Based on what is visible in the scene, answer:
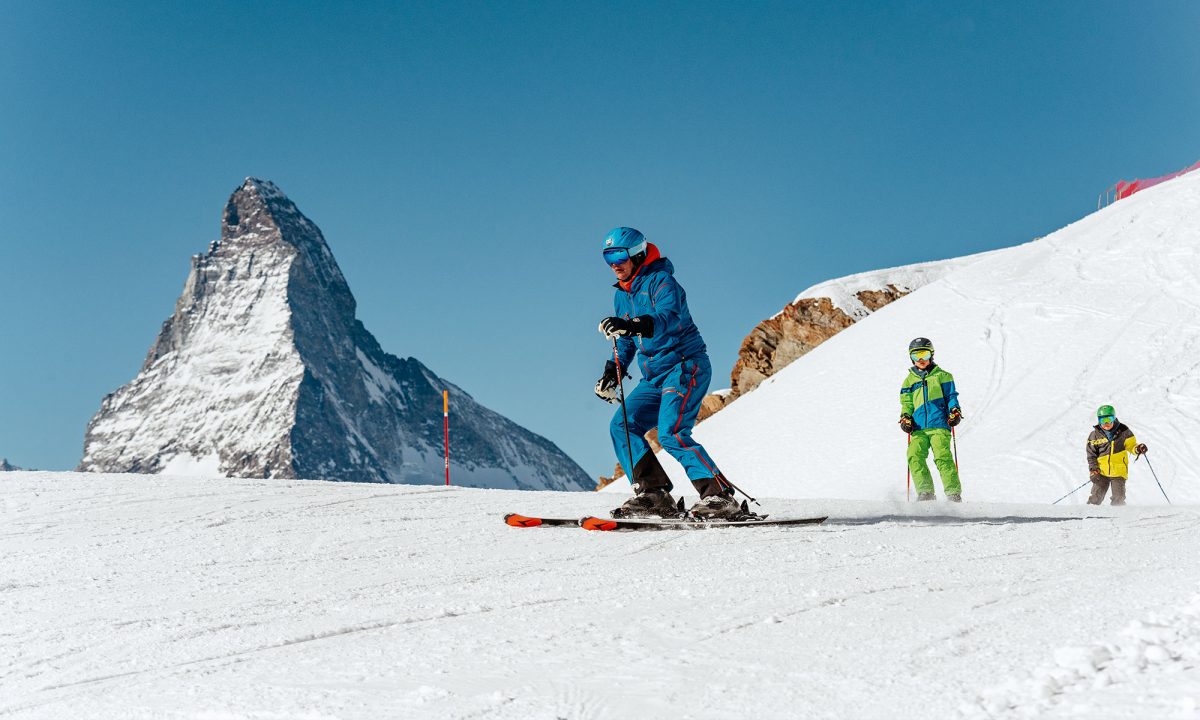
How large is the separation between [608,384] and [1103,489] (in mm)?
7951

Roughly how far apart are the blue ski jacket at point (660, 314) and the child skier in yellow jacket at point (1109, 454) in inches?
293

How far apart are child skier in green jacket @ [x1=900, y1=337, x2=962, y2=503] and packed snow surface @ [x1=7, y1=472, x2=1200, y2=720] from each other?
11.9 feet

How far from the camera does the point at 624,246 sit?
656cm

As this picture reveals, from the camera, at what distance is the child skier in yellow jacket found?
1166 centimetres

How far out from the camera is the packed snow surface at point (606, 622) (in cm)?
249

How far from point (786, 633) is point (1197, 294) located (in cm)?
1862

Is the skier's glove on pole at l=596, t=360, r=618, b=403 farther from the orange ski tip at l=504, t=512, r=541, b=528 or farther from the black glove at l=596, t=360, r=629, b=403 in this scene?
the orange ski tip at l=504, t=512, r=541, b=528

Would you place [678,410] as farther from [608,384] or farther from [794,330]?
[794,330]

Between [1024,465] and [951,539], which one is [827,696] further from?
[1024,465]

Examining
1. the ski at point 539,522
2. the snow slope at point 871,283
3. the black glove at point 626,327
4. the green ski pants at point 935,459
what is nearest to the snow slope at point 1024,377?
the green ski pants at point 935,459

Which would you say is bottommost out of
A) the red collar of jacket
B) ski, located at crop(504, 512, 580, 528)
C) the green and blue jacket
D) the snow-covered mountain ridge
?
ski, located at crop(504, 512, 580, 528)

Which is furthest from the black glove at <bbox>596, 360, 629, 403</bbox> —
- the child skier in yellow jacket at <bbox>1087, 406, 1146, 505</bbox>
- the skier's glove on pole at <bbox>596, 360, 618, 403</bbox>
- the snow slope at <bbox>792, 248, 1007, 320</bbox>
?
the snow slope at <bbox>792, 248, 1007, 320</bbox>

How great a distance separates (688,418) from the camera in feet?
21.5

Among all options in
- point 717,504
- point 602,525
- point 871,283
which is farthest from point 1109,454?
point 871,283
